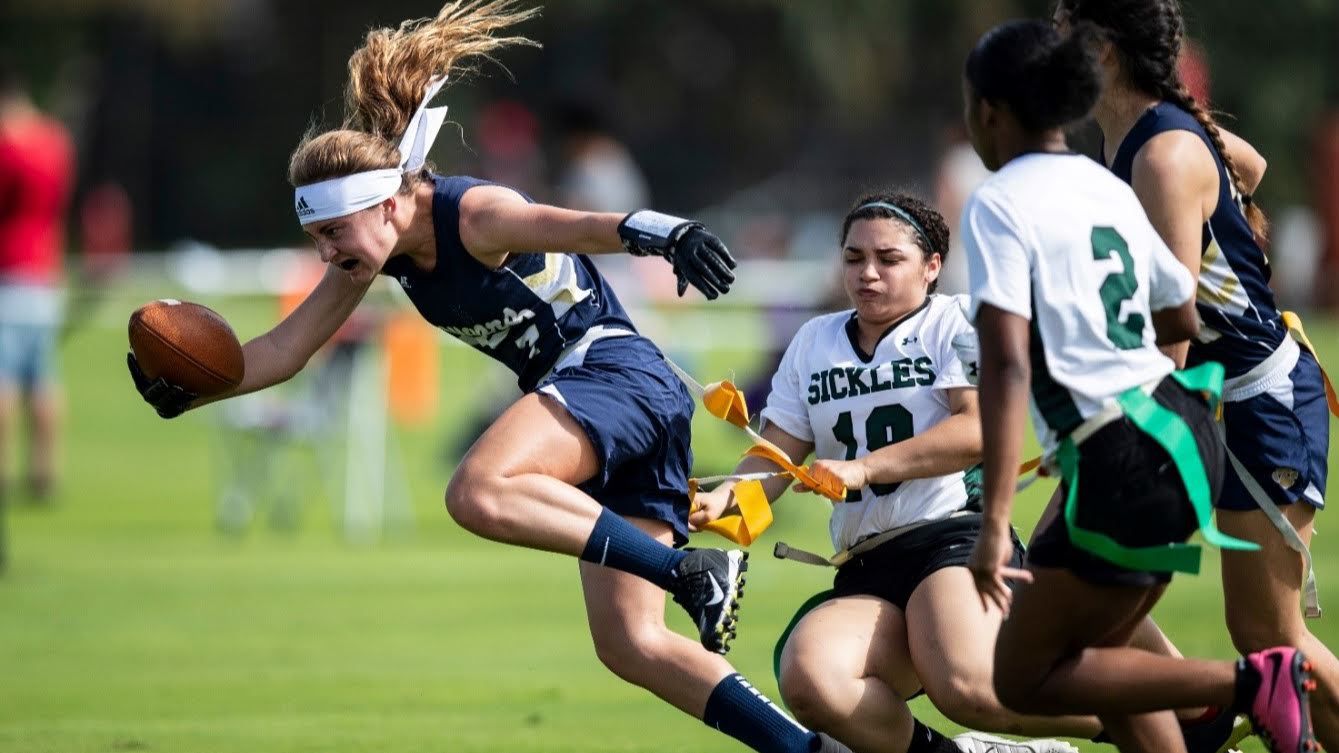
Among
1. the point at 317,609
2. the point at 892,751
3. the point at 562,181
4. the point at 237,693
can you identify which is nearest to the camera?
the point at 892,751

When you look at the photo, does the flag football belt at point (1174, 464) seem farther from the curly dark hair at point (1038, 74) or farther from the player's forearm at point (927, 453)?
the player's forearm at point (927, 453)

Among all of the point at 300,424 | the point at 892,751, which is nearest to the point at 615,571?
the point at 892,751

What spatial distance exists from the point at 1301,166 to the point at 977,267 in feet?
112

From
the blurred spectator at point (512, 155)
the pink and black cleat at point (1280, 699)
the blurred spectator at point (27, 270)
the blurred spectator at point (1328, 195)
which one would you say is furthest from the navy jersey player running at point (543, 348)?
the blurred spectator at point (1328, 195)

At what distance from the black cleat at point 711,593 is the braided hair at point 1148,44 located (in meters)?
1.66

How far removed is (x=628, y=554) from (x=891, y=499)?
83 centimetres

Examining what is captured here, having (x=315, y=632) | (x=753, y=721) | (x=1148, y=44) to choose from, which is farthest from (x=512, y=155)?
(x=1148, y=44)

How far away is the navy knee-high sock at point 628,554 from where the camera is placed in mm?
5199

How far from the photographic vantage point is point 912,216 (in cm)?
557

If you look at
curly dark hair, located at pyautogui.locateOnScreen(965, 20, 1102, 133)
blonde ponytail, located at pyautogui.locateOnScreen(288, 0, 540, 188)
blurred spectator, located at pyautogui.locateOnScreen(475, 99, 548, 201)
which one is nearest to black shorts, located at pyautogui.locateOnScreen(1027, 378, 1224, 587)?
curly dark hair, located at pyautogui.locateOnScreen(965, 20, 1102, 133)

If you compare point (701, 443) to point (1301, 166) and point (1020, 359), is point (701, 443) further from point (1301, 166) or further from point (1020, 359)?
point (1301, 166)

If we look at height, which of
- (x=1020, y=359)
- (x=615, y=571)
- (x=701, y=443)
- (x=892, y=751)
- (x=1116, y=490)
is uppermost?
(x=1020, y=359)

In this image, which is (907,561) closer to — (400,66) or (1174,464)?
(1174,464)

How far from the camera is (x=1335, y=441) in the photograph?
1691cm
